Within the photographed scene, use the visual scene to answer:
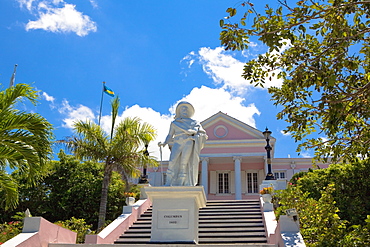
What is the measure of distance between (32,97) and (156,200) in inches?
158

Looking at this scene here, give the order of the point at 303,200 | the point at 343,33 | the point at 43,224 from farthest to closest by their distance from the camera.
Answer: the point at 303,200 < the point at 43,224 < the point at 343,33

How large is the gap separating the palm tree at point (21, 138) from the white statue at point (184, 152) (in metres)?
2.97

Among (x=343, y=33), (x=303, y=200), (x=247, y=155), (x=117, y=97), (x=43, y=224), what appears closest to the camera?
(x=343, y=33)

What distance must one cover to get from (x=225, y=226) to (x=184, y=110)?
14.7ft

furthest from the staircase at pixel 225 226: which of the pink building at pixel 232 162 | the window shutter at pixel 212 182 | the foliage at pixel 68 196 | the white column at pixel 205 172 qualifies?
the window shutter at pixel 212 182

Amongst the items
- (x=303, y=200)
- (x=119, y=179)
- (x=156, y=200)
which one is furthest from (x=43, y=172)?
(x=119, y=179)

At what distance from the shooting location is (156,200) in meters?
10.1

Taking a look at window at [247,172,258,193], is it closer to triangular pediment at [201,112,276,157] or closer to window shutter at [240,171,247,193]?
window shutter at [240,171,247,193]

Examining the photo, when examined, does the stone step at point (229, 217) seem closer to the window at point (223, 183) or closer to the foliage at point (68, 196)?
the foliage at point (68, 196)

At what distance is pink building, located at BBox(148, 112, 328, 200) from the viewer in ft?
96.5

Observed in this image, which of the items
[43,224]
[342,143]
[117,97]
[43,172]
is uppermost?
[117,97]

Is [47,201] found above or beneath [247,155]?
beneath

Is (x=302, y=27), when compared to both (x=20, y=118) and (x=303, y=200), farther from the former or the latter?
(x=20, y=118)

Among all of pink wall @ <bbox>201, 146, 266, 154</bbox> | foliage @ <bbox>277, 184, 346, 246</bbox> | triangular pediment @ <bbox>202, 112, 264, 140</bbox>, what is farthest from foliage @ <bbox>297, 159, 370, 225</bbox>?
triangular pediment @ <bbox>202, 112, 264, 140</bbox>
